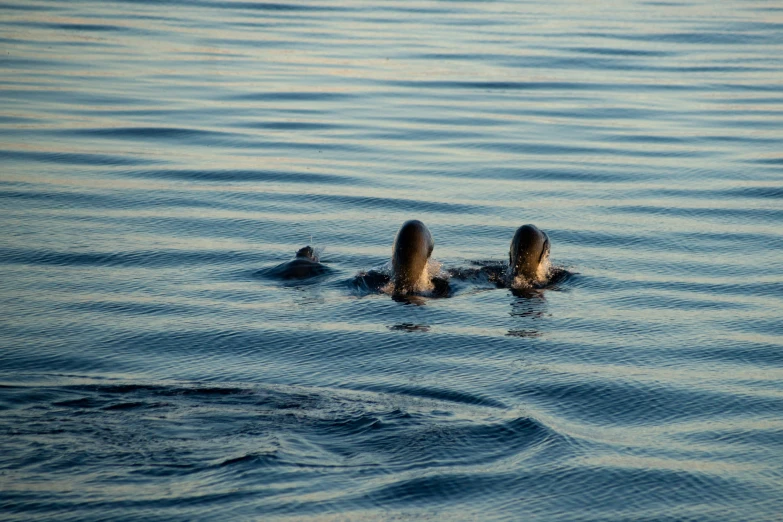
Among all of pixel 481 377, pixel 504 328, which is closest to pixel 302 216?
pixel 504 328

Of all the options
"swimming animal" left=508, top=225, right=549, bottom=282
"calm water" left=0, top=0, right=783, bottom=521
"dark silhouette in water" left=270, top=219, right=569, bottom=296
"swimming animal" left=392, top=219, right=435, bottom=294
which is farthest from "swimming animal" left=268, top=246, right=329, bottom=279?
"swimming animal" left=508, top=225, right=549, bottom=282

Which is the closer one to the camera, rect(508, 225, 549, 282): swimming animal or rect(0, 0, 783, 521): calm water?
rect(0, 0, 783, 521): calm water

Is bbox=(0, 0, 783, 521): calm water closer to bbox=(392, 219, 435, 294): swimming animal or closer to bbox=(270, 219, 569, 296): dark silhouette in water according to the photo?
bbox=(270, 219, 569, 296): dark silhouette in water

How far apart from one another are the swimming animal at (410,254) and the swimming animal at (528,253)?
32.5 inches

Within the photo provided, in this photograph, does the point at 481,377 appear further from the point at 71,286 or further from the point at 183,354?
the point at 71,286

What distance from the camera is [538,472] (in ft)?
23.7

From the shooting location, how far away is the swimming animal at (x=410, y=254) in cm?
1104

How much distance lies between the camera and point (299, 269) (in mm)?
11656

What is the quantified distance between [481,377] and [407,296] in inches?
97.0

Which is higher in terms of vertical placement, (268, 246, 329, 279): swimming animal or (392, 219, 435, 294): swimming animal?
(392, 219, 435, 294): swimming animal

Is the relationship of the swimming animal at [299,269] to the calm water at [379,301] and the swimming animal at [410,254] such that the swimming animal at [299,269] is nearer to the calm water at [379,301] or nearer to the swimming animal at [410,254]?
the calm water at [379,301]

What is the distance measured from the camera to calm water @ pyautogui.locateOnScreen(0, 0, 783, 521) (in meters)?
7.00

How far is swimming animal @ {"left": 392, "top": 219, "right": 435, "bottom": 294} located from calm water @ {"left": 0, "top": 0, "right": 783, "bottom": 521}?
0.32 m

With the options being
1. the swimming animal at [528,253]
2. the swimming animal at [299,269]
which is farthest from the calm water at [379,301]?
the swimming animal at [528,253]
